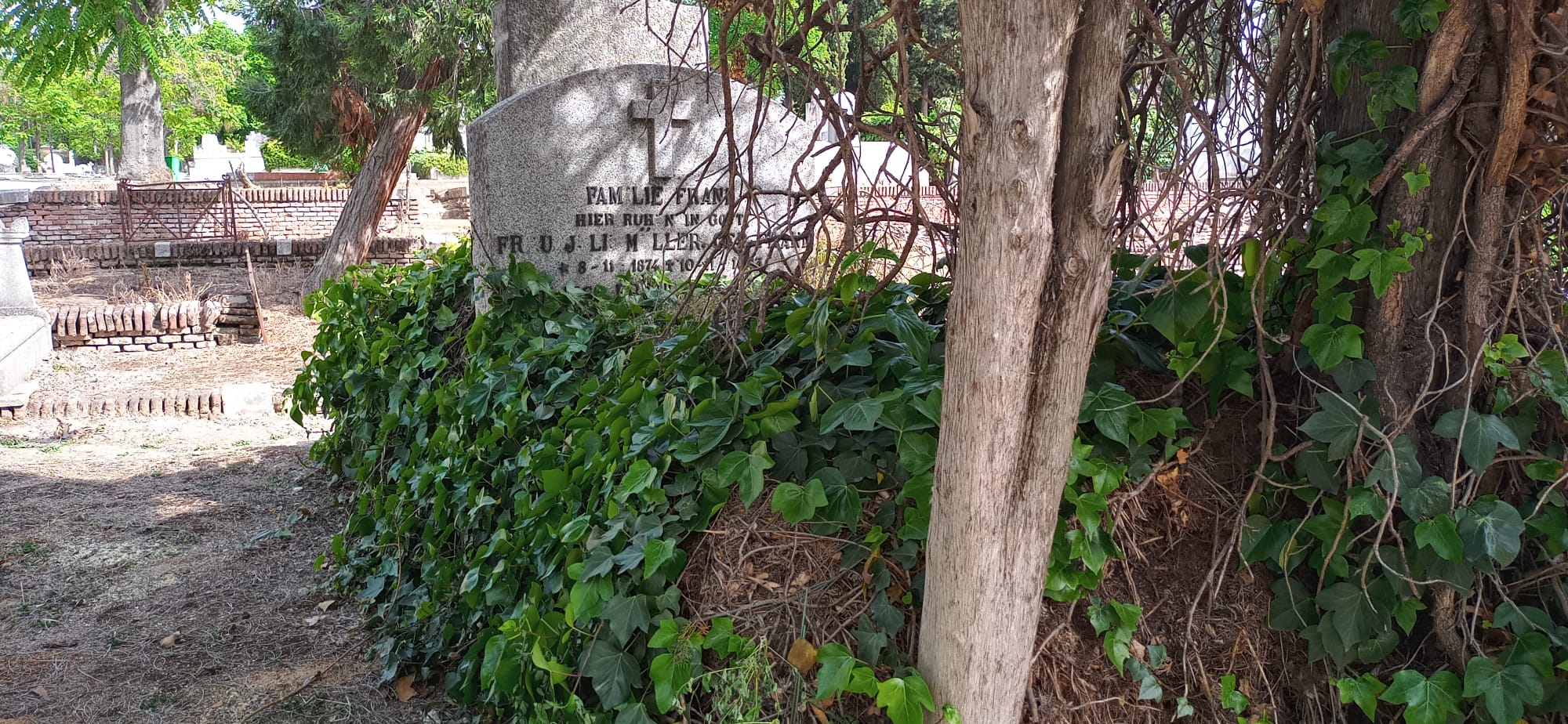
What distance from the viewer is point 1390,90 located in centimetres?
239

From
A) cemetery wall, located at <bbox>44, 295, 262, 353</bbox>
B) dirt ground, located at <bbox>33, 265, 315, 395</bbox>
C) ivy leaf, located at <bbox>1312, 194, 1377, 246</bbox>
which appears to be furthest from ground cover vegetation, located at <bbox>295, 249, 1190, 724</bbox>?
cemetery wall, located at <bbox>44, 295, 262, 353</bbox>

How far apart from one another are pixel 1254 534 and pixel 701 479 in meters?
1.38

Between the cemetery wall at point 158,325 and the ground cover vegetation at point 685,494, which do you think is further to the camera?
the cemetery wall at point 158,325

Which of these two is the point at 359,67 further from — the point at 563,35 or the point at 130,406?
the point at 563,35

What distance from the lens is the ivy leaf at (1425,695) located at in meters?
2.30

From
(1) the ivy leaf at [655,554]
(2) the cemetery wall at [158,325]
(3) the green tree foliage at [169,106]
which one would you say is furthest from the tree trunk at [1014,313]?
(3) the green tree foliage at [169,106]

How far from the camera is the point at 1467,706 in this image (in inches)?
93.9

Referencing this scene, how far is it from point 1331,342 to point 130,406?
26.5ft

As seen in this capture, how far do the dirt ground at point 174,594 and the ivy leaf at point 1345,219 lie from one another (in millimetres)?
2916

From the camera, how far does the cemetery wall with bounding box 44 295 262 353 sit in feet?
31.4

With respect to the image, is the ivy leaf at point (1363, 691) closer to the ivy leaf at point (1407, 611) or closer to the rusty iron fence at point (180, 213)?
the ivy leaf at point (1407, 611)

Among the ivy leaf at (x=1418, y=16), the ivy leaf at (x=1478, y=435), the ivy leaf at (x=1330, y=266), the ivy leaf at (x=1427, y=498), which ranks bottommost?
the ivy leaf at (x=1427, y=498)

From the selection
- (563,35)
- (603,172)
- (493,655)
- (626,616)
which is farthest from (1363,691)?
(563,35)

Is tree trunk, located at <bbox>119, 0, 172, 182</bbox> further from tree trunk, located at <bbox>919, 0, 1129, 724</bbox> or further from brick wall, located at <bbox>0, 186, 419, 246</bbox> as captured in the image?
tree trunk, located at <bbox>919, 0, 1129, 724</bbox>
